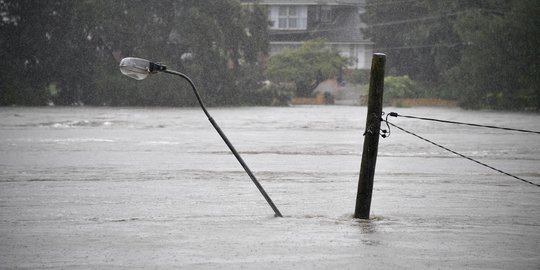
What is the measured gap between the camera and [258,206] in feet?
37.6

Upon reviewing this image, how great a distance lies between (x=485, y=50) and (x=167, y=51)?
16.7m

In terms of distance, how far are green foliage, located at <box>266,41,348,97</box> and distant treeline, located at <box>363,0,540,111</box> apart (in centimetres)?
576

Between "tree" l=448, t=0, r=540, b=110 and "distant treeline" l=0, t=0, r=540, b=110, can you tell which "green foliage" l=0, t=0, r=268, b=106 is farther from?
"tree" l=448, t=0, r=540, b=110

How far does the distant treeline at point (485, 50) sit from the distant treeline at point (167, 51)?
0.06m

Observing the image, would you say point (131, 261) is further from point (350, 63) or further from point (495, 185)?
point (350, 63)

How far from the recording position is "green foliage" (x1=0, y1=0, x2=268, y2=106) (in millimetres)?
46438

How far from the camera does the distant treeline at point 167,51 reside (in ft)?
151

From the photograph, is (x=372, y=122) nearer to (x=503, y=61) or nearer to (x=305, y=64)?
(x=503, y=61)

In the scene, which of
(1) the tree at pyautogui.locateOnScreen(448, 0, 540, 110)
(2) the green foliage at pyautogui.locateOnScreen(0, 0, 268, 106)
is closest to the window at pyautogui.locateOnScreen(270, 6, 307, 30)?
(2) the green foliage at pyautogui.locateOnScreen(0, 0, 268, 106)

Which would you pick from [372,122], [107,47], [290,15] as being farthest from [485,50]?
[372,122]

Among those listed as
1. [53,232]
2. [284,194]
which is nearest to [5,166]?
[284,194]

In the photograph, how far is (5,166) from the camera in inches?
633

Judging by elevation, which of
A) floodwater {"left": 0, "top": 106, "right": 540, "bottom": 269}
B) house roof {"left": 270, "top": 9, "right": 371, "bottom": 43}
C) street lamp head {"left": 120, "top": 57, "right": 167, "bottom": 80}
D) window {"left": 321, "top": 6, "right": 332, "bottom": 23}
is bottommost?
floodwater {"left": 0, "top": 106, "right": 540, "bottom": 269}

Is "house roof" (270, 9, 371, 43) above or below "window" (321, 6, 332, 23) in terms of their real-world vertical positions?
below
